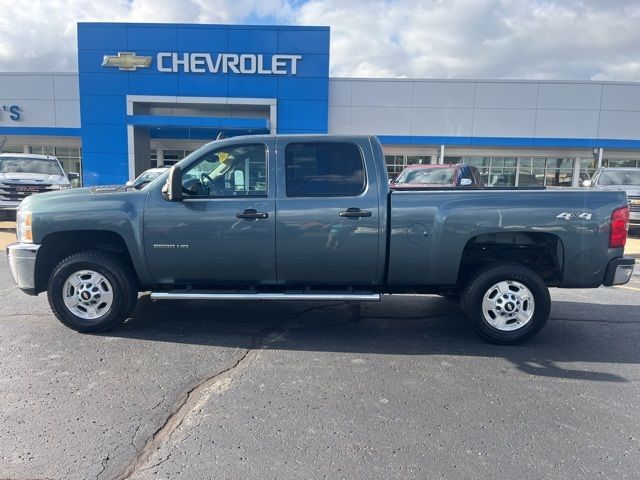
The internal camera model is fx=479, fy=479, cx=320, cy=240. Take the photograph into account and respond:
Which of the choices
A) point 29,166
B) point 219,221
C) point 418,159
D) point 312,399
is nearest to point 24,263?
point 219,221

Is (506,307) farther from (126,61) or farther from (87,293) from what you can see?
(126,61)

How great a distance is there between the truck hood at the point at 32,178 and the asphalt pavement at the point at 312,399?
9.33 metres

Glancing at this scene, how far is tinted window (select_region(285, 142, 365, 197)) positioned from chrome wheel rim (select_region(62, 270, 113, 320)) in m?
2.13

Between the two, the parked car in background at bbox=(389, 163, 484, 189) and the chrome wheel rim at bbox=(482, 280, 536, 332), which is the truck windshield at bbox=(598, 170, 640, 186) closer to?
the parked car in background at bbox=(389, 163, 484, 189)

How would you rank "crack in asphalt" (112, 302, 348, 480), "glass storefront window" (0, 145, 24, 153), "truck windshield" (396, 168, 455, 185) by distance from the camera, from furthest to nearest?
"glass storefront window" (0, 145, 24, 153) < "truck windshield" (396, 168, 455, 185) < "crack in asphalt" (112, 302, 348, 480)

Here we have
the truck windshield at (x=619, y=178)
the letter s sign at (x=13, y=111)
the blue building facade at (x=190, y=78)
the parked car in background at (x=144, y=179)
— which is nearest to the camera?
the parked car in background at (x=144, y=179)

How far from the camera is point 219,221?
4.65 m

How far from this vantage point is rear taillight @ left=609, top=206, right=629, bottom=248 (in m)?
4.56

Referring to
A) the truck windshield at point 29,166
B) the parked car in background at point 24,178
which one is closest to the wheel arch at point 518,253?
the parked car in background at point 24,178

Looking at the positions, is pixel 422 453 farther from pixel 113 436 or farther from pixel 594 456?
pixel 113 436

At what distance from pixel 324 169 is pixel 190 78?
73.8ft

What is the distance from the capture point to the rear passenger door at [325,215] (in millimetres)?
4613

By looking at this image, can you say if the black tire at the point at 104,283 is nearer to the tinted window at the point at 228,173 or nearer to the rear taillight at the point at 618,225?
the tinted window at the point at 228,173

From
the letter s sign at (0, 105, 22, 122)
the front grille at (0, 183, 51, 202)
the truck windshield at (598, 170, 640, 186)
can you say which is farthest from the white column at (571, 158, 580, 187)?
the letter s sign at (0, 105, 22, 122)
